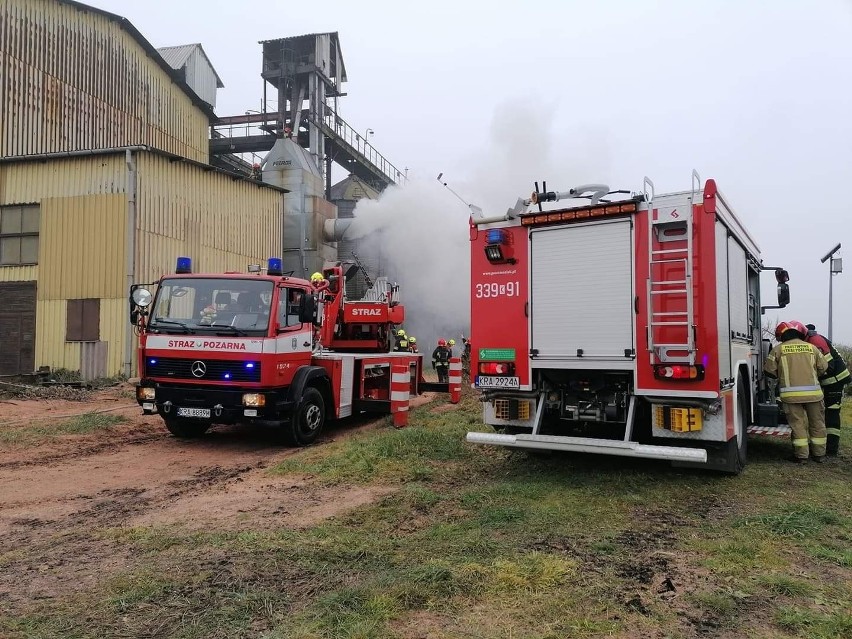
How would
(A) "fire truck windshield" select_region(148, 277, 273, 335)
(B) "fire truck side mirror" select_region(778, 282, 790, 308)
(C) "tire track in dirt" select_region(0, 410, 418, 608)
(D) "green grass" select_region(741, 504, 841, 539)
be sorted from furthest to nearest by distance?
(B) "fire truck side mirror" select_region(778, 282, 790, 308) → (A) "fire truck windshield" select_region(148, 277, 273, 335) → (D) "green grass" select_region(741, 504, 841, 539) → (C) "tire track in dirt" select_region(0, 410, 418, 608)

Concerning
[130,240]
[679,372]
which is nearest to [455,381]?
[679,372]

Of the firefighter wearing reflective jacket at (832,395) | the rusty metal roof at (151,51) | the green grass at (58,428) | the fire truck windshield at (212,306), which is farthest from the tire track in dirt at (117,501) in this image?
the rusty metal roof at (151,51)

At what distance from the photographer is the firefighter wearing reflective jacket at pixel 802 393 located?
6.98 m

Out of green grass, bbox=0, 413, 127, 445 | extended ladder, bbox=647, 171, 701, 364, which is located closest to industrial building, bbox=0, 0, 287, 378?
green grass, bbox=0, 413, 127, 445

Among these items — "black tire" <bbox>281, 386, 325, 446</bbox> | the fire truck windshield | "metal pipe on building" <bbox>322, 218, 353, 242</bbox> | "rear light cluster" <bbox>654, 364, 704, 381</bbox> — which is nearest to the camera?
"rear light cluster" <bbox>654, 364, 704, 381</bbox>

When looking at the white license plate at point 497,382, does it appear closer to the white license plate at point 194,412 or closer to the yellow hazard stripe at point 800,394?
the yellow hazard stripe at point 800,394

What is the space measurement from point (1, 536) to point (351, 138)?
32.0 meters

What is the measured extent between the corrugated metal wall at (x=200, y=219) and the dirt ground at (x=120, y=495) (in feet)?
27.0

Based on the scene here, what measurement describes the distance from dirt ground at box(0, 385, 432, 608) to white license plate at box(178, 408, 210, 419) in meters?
0.54

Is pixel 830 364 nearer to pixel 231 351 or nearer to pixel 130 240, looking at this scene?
pixel 231 351

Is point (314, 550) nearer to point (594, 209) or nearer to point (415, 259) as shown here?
point (594, 209)

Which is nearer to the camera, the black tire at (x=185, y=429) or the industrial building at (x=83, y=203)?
the black tire at (x=185, y=429)

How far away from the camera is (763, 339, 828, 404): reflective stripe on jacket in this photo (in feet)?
23.0

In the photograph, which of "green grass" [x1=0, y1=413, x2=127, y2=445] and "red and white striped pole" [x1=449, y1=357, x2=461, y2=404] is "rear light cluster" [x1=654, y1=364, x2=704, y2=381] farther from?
"green grass" [x1=0, y1=413, x2=127, y2=445]
